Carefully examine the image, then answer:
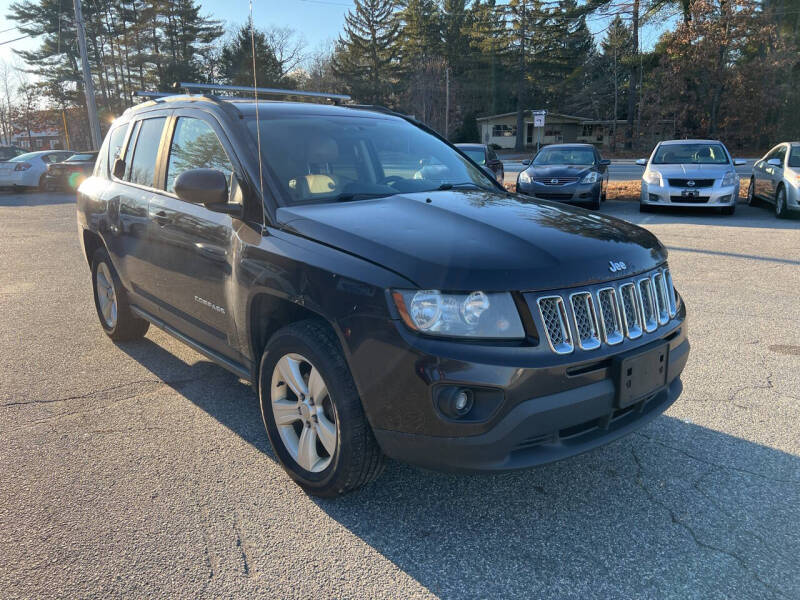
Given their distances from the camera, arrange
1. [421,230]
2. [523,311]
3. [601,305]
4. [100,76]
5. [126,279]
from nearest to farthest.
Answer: [523,311] < [601,305] < [421,230] < [126,279] < [100,76]

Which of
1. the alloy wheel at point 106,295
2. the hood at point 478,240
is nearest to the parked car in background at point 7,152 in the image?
the alloy wheel at point 106,295

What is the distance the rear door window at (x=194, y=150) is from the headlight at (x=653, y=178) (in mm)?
10742

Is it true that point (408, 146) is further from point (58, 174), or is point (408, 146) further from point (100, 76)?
point (100, 76)

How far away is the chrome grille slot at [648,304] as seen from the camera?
8.82ft

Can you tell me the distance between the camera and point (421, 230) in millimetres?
2664

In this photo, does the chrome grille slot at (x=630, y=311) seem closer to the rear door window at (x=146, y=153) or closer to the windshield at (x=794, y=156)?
the rear door window at (x=146, y=153)

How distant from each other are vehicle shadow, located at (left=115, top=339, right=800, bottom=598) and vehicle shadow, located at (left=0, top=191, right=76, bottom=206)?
18141 mm

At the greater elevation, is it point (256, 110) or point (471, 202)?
point (256, 110)

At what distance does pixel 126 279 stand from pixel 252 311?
202 centimetres

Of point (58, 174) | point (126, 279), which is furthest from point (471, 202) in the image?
point (58, 174)

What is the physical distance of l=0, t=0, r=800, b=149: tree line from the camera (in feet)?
139

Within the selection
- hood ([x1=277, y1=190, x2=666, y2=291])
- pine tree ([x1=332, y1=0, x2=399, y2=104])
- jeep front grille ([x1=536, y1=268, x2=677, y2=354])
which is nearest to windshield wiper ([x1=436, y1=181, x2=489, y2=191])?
hood ([x1=277, y1=190, x2=666, y2=291])

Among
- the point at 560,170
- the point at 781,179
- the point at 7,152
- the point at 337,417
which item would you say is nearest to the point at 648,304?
the point at 337,417

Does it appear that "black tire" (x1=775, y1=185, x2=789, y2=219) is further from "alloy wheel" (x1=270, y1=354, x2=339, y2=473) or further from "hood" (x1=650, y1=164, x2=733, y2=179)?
"alloy wheel" (x1=270, y1=354, x2=339, y2=473)
